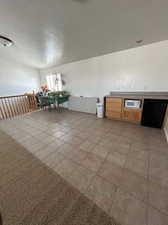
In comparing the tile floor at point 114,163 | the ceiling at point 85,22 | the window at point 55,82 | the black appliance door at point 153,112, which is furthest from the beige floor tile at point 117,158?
the window at point 55,82

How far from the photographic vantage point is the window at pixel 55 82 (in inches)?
213

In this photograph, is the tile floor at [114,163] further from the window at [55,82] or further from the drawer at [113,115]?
the window at [55,82]

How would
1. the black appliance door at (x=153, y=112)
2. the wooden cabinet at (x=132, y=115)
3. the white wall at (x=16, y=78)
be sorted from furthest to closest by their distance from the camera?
the white wall at (x=16, y=78)
the wooden cabinet at (x=132, y=115)
the black appliance door at (x=153, y=112)

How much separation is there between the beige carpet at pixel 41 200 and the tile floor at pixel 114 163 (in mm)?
103

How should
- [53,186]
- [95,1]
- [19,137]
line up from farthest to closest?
[19,137]
[95,1]
[53,186]

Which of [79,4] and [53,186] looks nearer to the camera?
[53,186]

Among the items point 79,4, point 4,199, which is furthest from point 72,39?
point 4,199

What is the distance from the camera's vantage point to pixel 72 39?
2658 mm

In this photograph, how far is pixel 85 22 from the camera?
1980 mm

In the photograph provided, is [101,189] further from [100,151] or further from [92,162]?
[100,151]

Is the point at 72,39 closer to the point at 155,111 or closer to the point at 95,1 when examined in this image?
the point at 95,1

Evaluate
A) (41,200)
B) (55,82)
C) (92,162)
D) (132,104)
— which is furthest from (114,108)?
(55,82)

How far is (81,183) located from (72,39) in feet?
11.1

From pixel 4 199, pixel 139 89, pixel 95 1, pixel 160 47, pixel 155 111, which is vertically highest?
pixel 95 1
